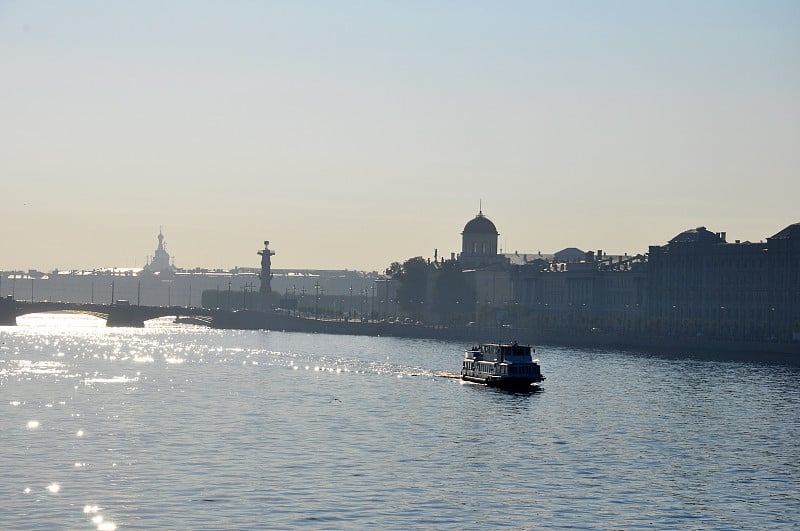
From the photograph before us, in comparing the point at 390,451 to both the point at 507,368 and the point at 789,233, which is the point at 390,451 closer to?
the point at 507,368

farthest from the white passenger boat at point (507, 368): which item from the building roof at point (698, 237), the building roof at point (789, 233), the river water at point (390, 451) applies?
the building roof at point (698, 237)

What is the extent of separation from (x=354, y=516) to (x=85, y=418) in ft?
92.9

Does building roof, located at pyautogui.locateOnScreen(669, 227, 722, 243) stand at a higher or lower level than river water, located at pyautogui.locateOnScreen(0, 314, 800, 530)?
higher

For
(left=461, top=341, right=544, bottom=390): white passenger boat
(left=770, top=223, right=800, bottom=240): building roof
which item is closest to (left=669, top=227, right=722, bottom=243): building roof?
(left=770, top=223, right=800, bottom=240): building roof

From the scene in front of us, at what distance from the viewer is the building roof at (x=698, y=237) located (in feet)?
577

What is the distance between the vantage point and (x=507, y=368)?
98562 millimetres

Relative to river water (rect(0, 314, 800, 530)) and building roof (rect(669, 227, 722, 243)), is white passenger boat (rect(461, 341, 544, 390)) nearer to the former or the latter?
river water (rect(0, 314, 800, 530))

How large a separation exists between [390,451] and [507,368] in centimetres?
3750

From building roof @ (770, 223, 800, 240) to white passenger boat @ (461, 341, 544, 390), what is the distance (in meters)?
62.3

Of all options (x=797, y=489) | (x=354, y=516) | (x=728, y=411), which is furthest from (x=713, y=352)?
(x=354, y=516)

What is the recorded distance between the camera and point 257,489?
51.1m

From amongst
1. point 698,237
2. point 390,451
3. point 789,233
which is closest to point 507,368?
point 390,451

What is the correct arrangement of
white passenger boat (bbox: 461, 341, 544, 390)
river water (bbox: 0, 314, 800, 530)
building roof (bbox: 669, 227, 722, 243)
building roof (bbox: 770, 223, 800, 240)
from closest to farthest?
river water (bbox: 0, 314, 800, 530)
white passenger boat (bbox: 461, 341, 544, 390)
building roof (bbox: 770, 223, 800, 240)
building roof (bbox: 669, 227, 722, 243)

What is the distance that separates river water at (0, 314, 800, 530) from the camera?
4762 cm
